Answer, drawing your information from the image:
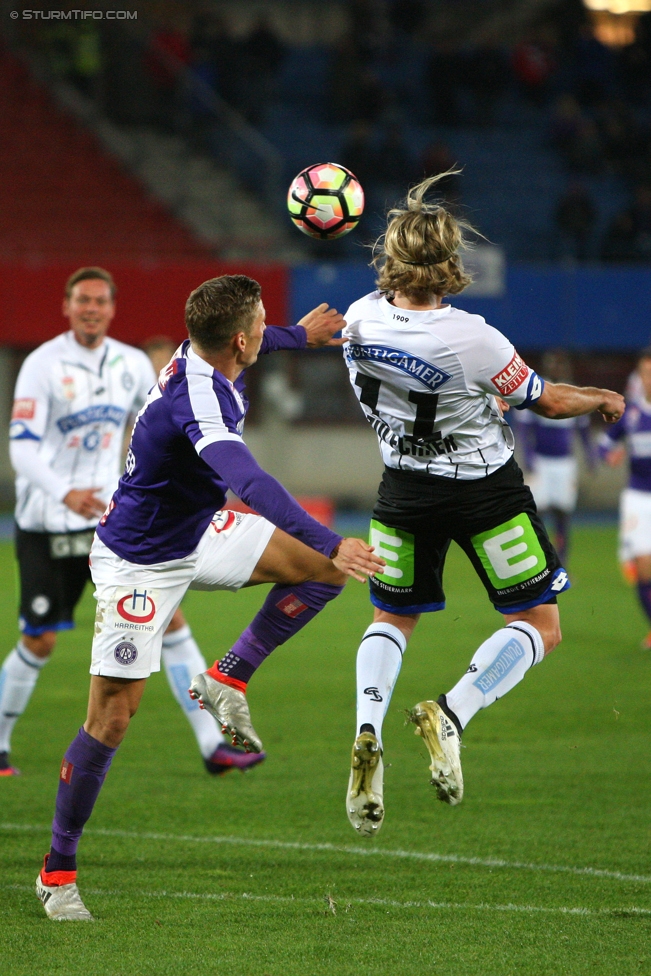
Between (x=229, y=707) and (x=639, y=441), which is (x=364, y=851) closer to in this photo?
(x=229, y=707)

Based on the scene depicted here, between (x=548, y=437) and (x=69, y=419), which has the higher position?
(x=69, y=419)

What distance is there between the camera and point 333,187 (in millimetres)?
5527

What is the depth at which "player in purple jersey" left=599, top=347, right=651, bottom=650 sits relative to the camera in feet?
35.8

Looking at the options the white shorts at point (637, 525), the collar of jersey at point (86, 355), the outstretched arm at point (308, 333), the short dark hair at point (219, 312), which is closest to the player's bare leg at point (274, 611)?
the outstretched arm at point (308, 333)

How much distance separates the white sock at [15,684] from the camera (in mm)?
7051

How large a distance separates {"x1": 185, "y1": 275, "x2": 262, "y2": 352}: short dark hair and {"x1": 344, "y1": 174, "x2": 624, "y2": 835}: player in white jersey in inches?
21.5

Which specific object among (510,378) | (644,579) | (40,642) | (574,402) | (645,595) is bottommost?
(645,595)

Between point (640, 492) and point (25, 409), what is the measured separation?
5.96 meters

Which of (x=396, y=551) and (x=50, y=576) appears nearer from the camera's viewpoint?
(x=396, y=551)

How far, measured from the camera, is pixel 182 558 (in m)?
4.84

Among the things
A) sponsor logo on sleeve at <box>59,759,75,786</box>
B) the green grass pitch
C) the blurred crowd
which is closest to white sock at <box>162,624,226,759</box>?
the green grass pitch

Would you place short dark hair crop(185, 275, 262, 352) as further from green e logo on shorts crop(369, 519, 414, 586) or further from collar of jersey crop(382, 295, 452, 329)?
green e logo on shorts crop(369, 519, 414, 586)

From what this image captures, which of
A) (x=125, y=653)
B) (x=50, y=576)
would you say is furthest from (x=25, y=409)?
(x=125, y=653)

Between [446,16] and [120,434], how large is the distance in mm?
24941
